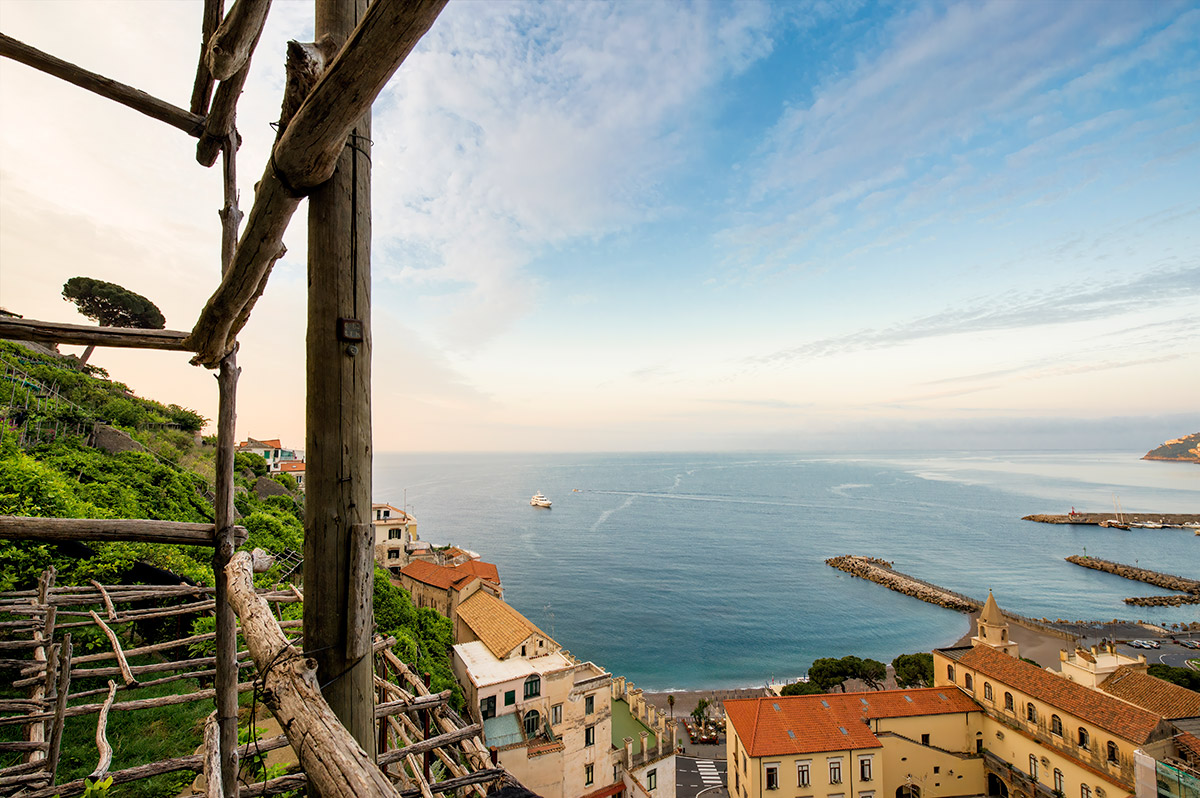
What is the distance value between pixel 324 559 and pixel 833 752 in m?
21.8

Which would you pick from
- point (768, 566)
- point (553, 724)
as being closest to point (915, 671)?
point (553, 724)

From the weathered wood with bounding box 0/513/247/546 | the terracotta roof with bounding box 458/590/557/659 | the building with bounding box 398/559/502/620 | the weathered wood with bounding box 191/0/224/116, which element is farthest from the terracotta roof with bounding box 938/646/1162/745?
the weathered wood with bounding box 191/0/224/116

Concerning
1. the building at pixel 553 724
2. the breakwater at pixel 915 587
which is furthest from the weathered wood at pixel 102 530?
the breakwater at pixel 915 587

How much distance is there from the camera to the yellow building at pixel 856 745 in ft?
57.1

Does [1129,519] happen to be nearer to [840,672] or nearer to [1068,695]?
[840,672]

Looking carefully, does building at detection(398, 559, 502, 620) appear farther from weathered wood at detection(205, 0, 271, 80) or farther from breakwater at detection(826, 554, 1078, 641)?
breakwater at detection(826, 554, 1078, 641)

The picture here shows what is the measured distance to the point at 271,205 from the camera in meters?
1.89

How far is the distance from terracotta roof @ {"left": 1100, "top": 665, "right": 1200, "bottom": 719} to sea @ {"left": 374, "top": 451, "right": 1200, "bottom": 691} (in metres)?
16.5

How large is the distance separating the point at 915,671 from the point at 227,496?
35345mm

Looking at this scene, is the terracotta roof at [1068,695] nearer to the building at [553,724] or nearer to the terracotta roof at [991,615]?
the terracotta roof at [991,615]

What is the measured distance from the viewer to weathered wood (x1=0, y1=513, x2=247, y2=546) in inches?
106

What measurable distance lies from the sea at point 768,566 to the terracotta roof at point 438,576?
13.1 metres

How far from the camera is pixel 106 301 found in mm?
29031

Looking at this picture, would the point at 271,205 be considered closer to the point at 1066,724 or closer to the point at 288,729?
the point at 288,729
